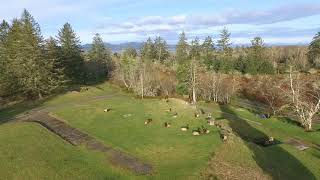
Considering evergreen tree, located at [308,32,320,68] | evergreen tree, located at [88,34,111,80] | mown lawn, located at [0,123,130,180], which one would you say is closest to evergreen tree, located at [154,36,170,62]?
evergreen tree, located at [88,34,111,80]

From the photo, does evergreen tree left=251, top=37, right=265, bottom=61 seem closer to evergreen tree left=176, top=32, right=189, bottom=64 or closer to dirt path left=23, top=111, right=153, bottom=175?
evergreen tree left=176, top=32, right=189, bottom=64

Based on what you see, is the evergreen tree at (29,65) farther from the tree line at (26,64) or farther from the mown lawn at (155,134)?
the mown lawn at (155,134)

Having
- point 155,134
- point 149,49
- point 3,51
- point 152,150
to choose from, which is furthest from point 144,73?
point 149,49

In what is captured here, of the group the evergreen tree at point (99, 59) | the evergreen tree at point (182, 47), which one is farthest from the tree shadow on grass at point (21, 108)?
the evergreen tree at point (182, 47)

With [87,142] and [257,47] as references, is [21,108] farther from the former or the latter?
[257,47]

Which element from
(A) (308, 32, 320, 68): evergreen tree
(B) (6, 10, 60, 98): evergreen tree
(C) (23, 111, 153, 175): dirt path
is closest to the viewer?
(C) (23, 111, 153, 175): dirt path

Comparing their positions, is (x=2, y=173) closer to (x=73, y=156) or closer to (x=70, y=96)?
(x=73, y=156)
